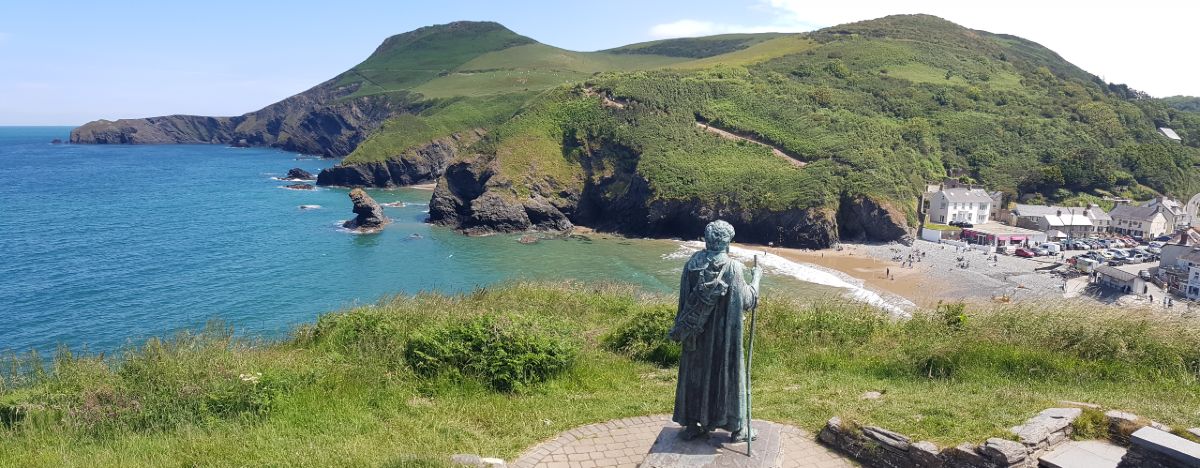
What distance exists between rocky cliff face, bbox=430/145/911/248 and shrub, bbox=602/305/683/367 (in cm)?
3674

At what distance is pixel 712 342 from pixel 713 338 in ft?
0.13

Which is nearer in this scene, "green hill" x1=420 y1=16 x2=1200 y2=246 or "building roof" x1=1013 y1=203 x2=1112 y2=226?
"green hill" x1=420 y1=16 x2=1200 y2=246

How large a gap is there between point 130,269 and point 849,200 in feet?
157

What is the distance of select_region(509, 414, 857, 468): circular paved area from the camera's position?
6816 millimetres

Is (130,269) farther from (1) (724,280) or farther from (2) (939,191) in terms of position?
(2) (939,191)

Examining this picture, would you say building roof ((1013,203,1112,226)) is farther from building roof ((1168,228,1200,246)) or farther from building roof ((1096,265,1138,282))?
building roof ((1096,265,1138,282))

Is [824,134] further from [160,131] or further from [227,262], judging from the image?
[160,131]

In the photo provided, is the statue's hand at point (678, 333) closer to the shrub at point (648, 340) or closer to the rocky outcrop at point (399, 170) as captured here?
the shrub at point (648, 340)

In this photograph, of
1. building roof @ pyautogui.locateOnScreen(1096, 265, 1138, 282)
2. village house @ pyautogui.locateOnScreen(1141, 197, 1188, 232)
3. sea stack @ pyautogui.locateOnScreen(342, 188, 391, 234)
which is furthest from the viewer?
sea stack @ pyautogui.locateOnScreen(342, 188, 391, 234)

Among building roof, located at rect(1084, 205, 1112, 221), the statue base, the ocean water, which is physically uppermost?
building roof, located at rect(1084, 205, 1112, 221)

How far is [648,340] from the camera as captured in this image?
11.6 m

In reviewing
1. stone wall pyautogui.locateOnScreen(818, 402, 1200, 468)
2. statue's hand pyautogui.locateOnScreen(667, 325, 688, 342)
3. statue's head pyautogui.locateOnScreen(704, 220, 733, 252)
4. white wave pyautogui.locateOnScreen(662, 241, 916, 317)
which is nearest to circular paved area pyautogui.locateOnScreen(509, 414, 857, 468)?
stone wall pyautogui.locateOnScreen(818, 402, 1200, 468)

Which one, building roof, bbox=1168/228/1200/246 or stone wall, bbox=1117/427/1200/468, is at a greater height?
stone wall, bbox=1117/427/1200/468

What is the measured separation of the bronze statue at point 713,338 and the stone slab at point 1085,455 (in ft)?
9.81
